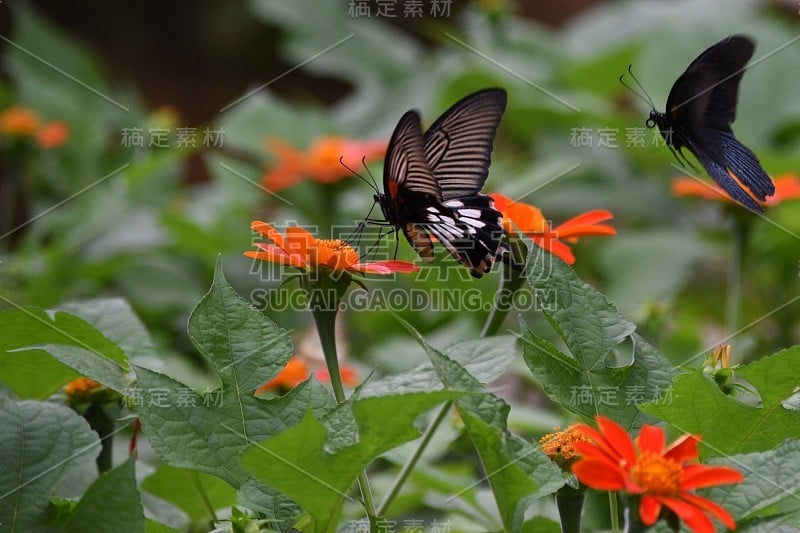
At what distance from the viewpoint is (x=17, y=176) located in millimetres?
Result: 1466

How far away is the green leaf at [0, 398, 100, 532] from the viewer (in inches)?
21.7

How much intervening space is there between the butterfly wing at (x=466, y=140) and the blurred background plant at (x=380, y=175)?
0.21 meters

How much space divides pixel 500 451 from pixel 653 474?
0.25 feet

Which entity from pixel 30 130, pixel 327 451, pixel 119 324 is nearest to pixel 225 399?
pixel 327 451

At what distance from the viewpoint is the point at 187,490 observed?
0.66 metres

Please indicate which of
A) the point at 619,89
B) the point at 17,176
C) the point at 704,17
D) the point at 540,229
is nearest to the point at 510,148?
the point at 619,89

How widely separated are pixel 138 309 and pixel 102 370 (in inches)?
31.0

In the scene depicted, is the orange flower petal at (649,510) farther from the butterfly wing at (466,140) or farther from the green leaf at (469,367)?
the butterfly wing at (466,140)

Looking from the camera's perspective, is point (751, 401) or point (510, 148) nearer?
point (751, 401)

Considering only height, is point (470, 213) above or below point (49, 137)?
above

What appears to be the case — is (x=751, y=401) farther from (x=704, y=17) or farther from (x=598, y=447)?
(x=704, y=17)

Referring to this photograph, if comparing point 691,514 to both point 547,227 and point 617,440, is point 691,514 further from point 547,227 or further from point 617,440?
point 547,227

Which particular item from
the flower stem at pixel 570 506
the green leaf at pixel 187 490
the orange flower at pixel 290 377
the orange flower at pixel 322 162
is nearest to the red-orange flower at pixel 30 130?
the orange flower at pixel 322 162

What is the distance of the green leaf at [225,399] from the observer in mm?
519
